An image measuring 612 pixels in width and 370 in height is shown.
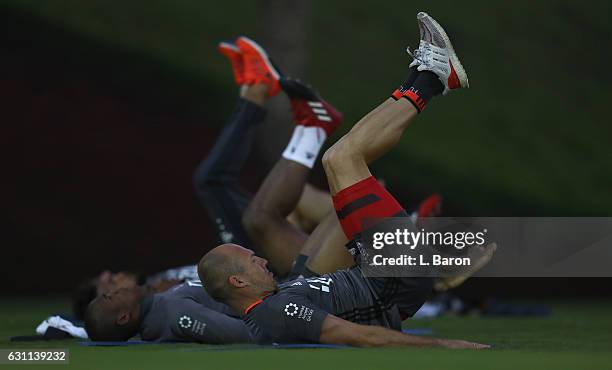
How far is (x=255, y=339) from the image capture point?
5.66 metres

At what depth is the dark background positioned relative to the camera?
13.6 m

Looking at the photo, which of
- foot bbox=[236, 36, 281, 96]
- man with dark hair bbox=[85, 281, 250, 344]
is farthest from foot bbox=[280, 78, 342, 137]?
man with dark hair bbox=[85, 281, 250, 344]

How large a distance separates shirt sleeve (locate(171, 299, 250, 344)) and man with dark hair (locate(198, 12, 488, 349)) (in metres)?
0.25

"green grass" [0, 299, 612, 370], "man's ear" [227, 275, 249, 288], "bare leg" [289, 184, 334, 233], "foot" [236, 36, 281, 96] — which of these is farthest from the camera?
"bare leg" [289, 184, 334, 233]

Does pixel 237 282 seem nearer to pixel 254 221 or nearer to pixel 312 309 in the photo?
pixel 312 309

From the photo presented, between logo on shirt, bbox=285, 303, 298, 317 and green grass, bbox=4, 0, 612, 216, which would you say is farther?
green grass, bbox=4, 0, 612, 216

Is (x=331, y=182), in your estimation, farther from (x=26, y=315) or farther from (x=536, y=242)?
(x=536, y=242)

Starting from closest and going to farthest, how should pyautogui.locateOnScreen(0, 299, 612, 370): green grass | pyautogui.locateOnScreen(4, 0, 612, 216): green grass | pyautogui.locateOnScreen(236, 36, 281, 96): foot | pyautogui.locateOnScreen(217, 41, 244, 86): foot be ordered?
1. pyautogui.locateOnScreen(0, 299, 612, 370): green grass
2. pyautogui.locateOnScreen(236, 36, 281, 96): foot
3. pyautogui.locateOnScreen(217, 41, 244, 86): foot
4. pyautogui.locateOnScreen(4, 0, 612, 216): green grass

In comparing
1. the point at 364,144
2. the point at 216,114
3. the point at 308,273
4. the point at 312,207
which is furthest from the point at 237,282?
the point at 216,114

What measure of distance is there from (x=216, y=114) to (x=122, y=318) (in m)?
8.52

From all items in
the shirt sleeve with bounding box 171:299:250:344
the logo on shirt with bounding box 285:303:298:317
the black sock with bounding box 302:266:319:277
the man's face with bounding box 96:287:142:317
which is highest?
the logo on shirt with bounding box 285:303:298:317

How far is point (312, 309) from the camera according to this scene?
5.25 metres

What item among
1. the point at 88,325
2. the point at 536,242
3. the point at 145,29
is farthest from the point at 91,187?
the point at 88,325

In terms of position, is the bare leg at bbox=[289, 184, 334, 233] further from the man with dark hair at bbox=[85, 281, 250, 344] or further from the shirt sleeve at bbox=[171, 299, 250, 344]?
the shirt sleeve at bbox=[171, 299, 250, 344]
